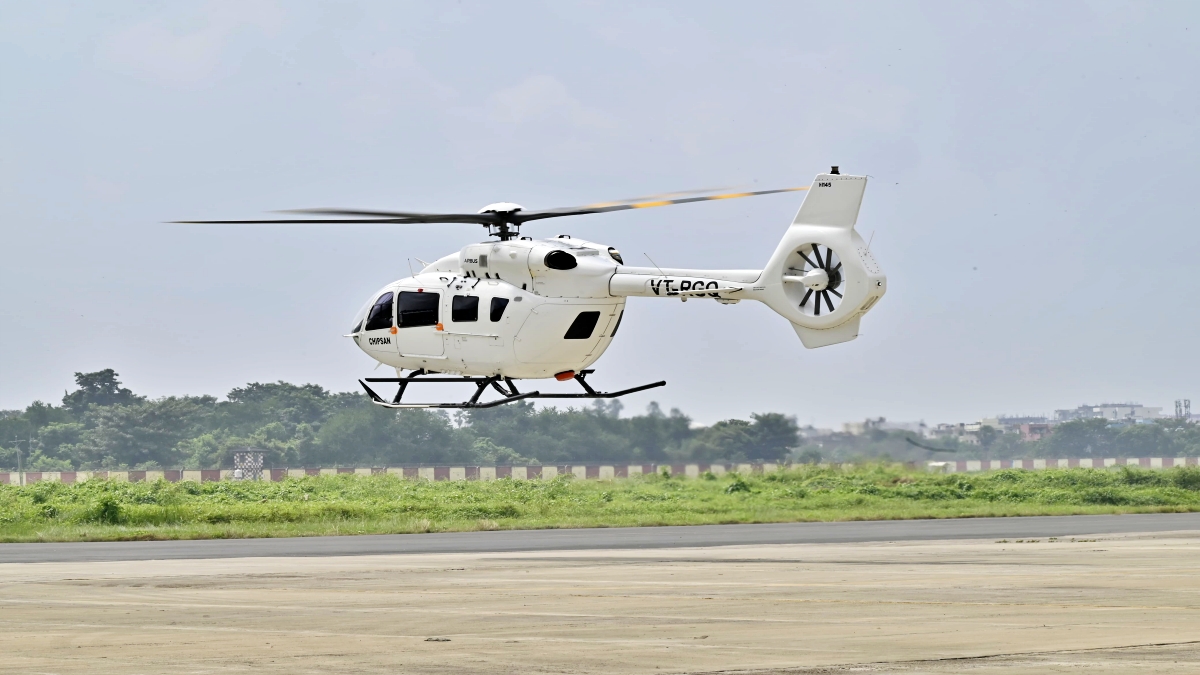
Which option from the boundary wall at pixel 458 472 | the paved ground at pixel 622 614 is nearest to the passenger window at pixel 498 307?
the paved ground at pixel 622 614

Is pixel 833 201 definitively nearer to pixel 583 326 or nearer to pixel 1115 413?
pixel 583 326

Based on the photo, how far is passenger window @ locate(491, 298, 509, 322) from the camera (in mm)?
30420

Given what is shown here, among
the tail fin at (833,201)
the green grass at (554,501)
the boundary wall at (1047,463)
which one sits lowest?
the green grass at (554,501)

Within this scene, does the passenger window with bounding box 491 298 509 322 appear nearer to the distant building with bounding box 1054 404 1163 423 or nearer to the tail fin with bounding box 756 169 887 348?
the tail fin with bounding box 756 169 887 348

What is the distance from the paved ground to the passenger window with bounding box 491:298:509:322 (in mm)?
8359

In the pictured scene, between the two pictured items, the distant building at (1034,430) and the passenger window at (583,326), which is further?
the distant building at (1034,430)

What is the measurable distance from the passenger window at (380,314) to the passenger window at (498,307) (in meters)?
3.21

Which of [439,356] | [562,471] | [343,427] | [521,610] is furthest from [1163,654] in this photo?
[343,427]

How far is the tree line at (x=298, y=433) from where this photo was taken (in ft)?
235

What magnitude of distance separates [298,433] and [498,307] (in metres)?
55.4

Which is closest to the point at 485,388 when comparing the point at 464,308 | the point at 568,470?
the point at 464,308

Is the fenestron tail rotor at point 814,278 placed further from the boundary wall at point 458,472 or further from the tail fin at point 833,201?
the boundary wall at point 458,472

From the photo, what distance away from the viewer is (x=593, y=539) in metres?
29.3

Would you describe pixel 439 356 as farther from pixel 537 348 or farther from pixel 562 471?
pixel 562 471
